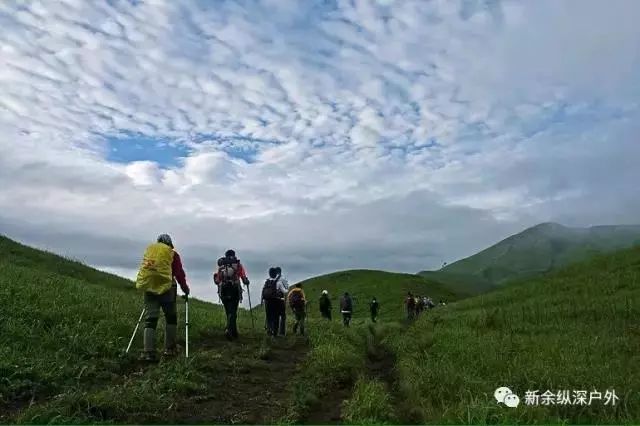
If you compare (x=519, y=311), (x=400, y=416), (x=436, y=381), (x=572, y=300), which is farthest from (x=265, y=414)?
(x=572, y=300)

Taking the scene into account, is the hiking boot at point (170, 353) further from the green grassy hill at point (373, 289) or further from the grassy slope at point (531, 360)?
the green grassy hill at point (373, 289)

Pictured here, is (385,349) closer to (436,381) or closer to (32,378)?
(436,381)

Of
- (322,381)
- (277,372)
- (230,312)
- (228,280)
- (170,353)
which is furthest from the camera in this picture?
(228,280)

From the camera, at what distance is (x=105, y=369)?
10.2m

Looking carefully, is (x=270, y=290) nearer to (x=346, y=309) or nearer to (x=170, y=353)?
(x=170, y=353)

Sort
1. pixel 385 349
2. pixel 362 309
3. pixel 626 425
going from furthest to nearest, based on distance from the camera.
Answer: pixel 362 309
pixel 385 349
pixel 626 425

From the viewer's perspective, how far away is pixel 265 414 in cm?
840

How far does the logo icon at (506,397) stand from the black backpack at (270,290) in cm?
1005

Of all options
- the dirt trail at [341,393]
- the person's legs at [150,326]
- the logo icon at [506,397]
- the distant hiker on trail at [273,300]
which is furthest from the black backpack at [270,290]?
the logo icon at [506,397]

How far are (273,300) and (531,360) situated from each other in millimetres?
8450

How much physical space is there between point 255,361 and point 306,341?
4905 millimetres

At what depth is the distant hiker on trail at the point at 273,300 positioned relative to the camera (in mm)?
18391

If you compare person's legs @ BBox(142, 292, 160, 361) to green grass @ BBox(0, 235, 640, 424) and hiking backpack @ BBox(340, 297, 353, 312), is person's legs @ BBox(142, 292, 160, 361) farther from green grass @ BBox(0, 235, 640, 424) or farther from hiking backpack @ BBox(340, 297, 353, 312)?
hiking backpack @ BBox(340, 297, 353, 312)

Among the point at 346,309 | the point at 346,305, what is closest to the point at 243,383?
the point at 346,309
